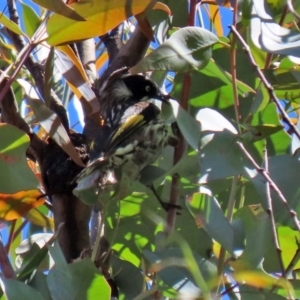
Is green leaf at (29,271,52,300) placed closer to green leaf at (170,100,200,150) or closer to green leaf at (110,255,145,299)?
green leaf at (110,255,145,299)

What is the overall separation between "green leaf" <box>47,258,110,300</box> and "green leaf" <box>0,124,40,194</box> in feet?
0.56

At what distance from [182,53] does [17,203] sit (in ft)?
1.62

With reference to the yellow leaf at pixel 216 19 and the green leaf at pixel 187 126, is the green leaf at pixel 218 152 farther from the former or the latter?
the yellow leaf at pixel 216 19

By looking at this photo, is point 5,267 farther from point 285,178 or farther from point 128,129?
point 128,129

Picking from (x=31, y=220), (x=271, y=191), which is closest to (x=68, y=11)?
(x=271, y=191)

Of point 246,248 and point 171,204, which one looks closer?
point 246,248

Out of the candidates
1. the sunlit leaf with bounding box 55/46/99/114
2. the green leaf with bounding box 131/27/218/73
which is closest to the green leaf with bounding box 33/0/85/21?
the green leaf with bounding box 131/27/218/73

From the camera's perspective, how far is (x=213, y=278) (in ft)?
3.39

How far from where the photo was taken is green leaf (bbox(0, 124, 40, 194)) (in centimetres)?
120

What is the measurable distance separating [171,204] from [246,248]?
198 millimetres

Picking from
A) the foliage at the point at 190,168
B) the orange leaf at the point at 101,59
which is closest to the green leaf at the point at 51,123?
the foliage at the point at 190,168

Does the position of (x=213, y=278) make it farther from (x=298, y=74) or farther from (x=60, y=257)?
(x=298, y=74)

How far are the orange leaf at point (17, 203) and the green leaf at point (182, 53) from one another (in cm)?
44

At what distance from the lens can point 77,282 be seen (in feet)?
3.60
